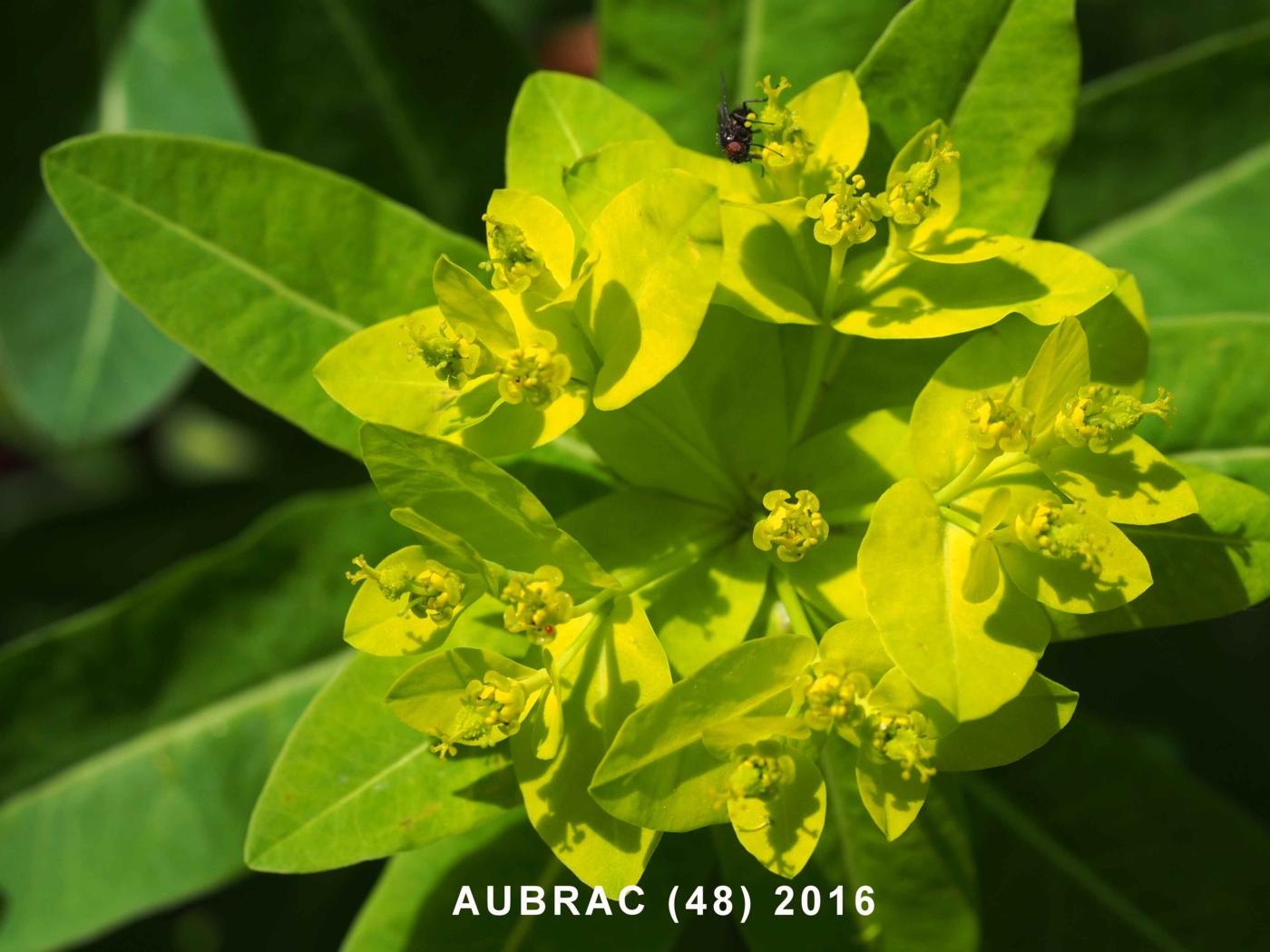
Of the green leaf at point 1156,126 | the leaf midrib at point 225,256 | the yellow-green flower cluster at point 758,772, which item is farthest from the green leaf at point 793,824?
the green leaf at point 1156,126

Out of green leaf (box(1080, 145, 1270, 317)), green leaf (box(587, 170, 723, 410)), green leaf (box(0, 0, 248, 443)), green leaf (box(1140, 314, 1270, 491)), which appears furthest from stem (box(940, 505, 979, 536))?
green leaf (box(0, 0, 248, 443))

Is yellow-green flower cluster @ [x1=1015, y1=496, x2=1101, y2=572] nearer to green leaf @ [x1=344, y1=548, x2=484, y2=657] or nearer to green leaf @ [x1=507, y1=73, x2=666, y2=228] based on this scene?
green leaf @ [x1=344, y1=548, x2=484, y2=657]

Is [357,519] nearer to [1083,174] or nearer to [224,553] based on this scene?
[224,553]

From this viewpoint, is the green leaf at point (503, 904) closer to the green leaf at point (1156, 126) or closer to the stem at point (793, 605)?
the stem at point (793, 605)

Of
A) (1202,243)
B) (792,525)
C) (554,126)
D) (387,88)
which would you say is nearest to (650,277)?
(792,525)

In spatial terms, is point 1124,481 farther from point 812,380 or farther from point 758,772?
point 758,772

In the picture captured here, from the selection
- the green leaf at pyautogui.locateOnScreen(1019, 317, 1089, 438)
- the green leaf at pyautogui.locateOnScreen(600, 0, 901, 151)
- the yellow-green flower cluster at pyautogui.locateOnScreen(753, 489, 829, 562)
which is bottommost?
the yellow-green flower cluster at pyautogui.locateOnScreen(753, 489, 829, 562)

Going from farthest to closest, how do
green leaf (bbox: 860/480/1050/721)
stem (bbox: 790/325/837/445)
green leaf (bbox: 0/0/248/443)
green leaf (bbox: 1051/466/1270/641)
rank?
green leaf (bbox: 0/0/248/443)
stem (bbox: 790/325/837/445)
green leaf (bbox: 1051/466/1270/641)
green leaf (bbox: 860/480/1050/721)

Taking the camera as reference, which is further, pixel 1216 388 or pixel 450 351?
pixel 1216 388
